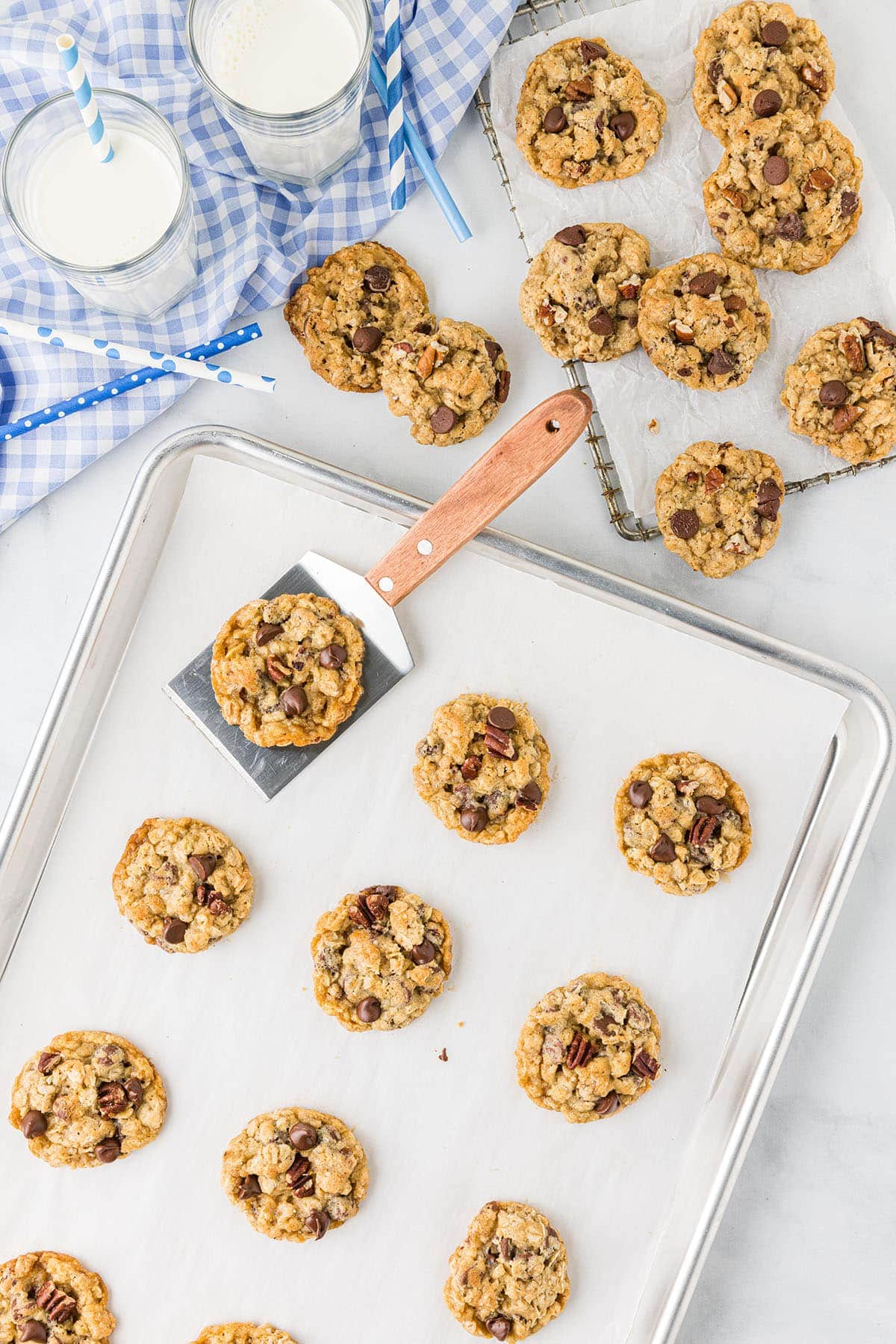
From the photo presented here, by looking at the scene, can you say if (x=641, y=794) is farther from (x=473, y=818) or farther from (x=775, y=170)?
(x=775, y=170)

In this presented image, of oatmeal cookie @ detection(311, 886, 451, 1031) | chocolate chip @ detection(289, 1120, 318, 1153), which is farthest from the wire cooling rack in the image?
chocolate chip @ detection(289, 1120, 318, 1153)

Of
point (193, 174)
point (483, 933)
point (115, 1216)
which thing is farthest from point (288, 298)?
point (115, 1216)

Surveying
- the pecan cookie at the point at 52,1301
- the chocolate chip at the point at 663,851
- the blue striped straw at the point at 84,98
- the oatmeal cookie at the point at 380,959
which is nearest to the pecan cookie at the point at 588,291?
the blue striped straw at the point at 84,98

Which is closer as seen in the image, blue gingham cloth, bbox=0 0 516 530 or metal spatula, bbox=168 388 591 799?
metal spatula, bbox=168 388 591 799

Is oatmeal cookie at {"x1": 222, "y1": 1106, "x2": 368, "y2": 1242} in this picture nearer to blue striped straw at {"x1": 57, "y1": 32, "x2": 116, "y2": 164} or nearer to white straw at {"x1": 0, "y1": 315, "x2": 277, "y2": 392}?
white straw at {"x1": 0, "y1": 315, "x2": 277, "y2": 392}

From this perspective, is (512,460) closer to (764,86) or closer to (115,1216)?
(764,86)
